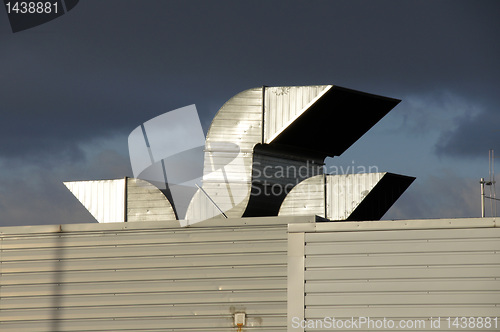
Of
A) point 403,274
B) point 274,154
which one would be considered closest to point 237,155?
point 274,154

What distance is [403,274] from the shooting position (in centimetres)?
1138

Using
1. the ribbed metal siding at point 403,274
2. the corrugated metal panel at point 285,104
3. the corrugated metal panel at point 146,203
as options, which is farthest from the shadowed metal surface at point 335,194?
the ribbed metal siding at point 403,274

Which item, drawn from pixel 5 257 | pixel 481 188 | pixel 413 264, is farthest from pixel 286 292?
pixel 481 188

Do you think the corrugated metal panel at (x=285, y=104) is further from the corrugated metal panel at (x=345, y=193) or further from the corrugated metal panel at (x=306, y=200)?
the corrugated metal panel at (x=345, y=193)

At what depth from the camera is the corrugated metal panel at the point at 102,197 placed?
19859 millimetres

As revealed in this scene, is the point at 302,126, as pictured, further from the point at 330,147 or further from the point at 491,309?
the point at 491,309

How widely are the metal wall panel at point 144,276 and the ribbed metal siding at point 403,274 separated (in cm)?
62

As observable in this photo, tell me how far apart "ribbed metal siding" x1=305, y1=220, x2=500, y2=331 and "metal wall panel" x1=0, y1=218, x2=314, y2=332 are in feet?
2.04

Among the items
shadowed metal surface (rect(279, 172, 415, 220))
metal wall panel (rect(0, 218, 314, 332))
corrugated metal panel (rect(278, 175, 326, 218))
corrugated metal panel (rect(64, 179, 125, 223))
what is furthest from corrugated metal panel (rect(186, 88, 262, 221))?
metal wall panel (rect(0, 218, 314, 332))

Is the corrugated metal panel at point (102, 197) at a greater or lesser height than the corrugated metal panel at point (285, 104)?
lesser

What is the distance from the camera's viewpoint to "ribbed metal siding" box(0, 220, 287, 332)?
1203cm

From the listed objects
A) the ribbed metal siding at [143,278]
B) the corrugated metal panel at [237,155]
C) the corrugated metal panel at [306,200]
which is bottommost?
the ribbed metal siding at [143,278]

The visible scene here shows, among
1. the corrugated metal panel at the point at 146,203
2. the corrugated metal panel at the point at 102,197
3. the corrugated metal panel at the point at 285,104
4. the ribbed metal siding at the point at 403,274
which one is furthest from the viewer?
the corrugated metal panel at the point at 102,197

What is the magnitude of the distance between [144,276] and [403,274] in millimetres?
3867
